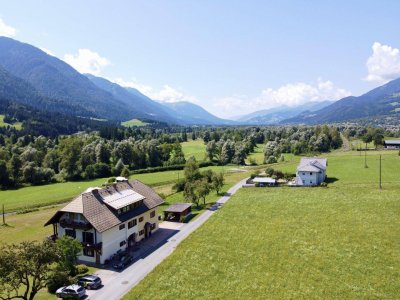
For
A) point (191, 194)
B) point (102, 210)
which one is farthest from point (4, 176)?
point (102, 210)

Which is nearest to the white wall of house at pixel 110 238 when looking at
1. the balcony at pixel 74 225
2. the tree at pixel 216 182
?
the balcony at pixel 74 225

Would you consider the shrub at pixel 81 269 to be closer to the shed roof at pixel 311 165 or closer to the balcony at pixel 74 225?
the balcony at pixel 74 225

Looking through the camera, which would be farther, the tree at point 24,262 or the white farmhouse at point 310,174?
the white farmhouse at point 310,174

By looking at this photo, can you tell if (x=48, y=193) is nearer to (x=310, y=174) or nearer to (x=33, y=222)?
(x=33, y=222)

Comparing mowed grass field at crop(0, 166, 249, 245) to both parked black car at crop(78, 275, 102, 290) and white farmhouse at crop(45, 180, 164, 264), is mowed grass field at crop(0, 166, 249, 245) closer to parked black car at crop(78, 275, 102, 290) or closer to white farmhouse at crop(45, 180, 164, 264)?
white farmhouse at crop(45, 180, 164, 264)

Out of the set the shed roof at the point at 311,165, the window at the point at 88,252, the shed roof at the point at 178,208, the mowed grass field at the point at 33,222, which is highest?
the shed roof at the point at 311,165

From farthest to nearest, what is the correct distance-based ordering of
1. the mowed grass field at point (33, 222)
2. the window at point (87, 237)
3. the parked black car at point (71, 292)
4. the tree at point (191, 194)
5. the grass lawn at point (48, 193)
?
the grass lawn at point (48, 193), the tree at point (191, 194), the mowed grass field at point (33, 222), the window at point (87, 237), the parked black car at point (71, 292)

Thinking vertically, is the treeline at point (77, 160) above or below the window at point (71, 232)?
above

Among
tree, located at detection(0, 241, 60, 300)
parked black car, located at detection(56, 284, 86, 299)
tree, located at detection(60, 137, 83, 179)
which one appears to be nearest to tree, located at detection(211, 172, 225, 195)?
parked black car, located at detection(56, 284, 86, 299)
